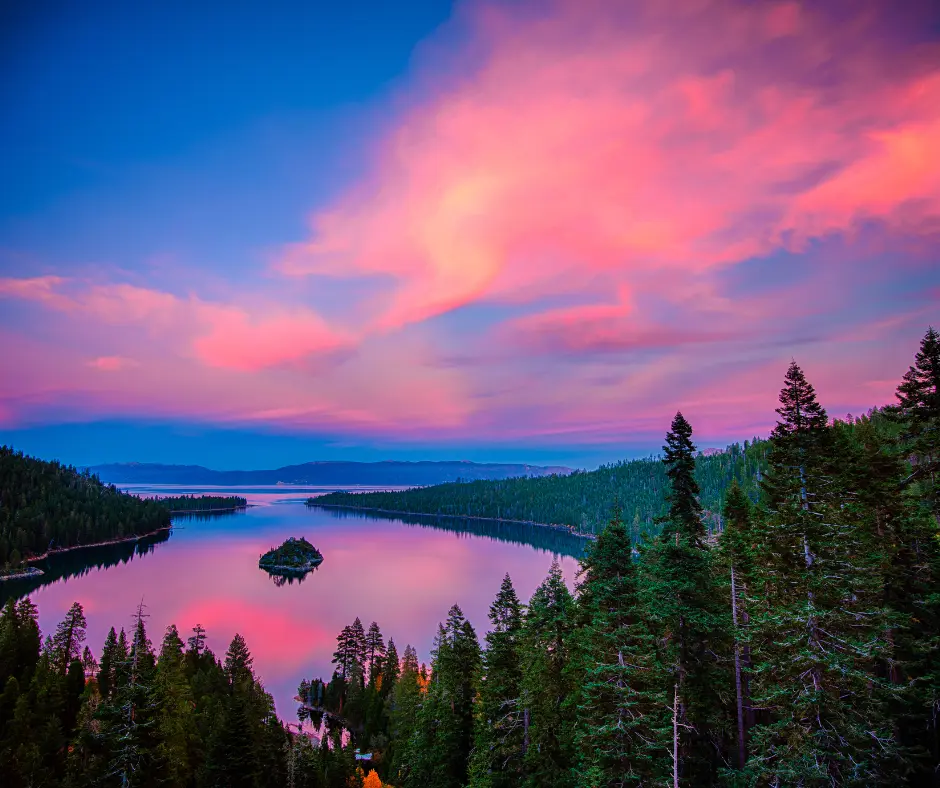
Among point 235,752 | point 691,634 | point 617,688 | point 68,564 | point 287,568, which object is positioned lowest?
point 68,564

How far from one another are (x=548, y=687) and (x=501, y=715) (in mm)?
3854

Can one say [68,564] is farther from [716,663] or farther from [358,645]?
[716,663]

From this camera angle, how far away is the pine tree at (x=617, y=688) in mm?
19281

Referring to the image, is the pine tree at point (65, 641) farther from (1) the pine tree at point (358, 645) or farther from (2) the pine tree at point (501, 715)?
(2) the pine tree at point (501, 715)

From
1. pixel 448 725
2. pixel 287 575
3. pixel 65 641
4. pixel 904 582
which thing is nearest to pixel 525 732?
pixel 448 725

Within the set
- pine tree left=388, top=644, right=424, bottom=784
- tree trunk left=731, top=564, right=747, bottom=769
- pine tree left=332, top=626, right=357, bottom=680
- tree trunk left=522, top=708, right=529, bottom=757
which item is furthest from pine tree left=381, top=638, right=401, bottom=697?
tree trunk left=731, top=564, right=747, bottom=769

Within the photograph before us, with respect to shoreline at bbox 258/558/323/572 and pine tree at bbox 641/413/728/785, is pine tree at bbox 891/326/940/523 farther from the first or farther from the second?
shoreline at bbox 258/558/323/572

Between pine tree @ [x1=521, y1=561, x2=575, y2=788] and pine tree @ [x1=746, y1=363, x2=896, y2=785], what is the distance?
977cm

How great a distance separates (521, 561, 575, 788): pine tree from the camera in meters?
24.9

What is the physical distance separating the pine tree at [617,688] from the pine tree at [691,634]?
94 cm

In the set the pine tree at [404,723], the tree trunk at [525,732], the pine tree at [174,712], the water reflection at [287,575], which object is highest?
the tree trunk at [525,732]

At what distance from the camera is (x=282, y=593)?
123 meters

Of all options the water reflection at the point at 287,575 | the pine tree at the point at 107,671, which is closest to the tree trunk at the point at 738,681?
the pine tree at the point at 107,671

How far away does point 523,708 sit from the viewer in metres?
26.0
